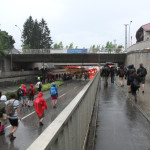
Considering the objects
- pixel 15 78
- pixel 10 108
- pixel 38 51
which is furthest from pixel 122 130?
Result: pixel 38 51

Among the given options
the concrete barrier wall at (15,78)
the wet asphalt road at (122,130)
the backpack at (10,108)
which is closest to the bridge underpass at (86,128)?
the wet asphalt road at (122,130)

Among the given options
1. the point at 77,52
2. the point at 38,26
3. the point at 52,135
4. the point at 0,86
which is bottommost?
the point at 0,86

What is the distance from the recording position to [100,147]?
13.6ft

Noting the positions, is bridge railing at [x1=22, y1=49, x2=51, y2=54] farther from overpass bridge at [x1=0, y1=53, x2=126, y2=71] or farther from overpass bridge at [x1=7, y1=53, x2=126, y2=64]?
overpass bridge at [x1=7, y1=53, x2=126, y2=64]

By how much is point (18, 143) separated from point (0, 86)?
87.3 ft

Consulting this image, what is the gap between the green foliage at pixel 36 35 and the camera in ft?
289

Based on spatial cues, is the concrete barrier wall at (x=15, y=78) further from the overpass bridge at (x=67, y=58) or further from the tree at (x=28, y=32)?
the tree at (x=28, y=32)

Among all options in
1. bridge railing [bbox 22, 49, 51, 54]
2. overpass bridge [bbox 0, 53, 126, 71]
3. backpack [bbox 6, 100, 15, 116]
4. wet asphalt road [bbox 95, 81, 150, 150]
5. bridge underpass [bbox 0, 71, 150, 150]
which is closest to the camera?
bridge underpass [bbox 0, 71, 150, 150]

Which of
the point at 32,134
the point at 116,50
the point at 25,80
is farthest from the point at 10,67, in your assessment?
the point at 32,134

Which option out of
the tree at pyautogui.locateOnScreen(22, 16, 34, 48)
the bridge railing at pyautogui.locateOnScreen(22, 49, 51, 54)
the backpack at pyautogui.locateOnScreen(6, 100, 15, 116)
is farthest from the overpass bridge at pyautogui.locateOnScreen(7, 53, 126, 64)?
the tree at pyautogui.locateOnScreen(22, 16, 34, 48)

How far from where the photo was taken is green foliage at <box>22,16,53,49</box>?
289 ft

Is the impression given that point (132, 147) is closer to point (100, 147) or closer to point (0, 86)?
point (100, 147)

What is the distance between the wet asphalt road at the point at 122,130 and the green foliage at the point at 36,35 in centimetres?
8469

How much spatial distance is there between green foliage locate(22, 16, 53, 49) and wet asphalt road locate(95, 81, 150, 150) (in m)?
84.7
